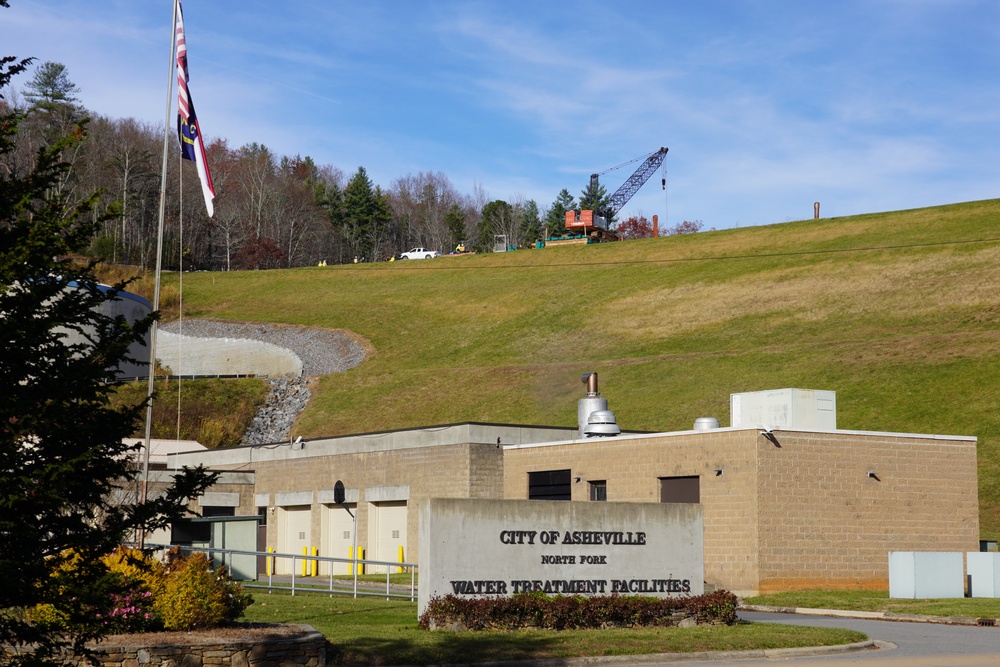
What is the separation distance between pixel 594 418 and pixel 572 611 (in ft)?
51.3

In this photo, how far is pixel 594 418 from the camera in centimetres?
3612

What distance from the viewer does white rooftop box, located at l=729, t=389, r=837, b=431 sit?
32.1 metres

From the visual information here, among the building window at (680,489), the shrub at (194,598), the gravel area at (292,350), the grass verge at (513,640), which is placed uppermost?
the gravel area at (292,350)

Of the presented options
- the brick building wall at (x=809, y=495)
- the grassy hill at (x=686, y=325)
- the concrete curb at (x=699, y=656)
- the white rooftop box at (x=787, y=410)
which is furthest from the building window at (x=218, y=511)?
the concrete curb at (x=699, y=656)

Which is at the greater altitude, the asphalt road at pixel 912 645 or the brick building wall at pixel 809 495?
the brick building wall at pixel 809 495

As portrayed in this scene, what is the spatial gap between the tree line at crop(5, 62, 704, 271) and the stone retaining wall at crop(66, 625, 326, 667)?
300 ft

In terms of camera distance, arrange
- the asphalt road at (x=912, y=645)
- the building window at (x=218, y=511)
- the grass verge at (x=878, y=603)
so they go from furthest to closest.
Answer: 1. the building window at (x=218, y=511)
2. the grass verge at (x=878, y=603)
3. the asphalt road at (x=912, y=645)

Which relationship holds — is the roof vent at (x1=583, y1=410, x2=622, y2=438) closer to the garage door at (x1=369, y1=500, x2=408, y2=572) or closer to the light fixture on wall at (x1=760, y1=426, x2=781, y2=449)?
the light fixture on wall at (x1=760, y1=426, x2=781, y2=449)

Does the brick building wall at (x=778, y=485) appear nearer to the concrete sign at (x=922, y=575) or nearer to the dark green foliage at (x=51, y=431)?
the concrete sign at (x=922, y=575)

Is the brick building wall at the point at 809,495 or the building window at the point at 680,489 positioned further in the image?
the building window at the point at 680,489

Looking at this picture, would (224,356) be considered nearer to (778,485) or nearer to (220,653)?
Result: (778,485)

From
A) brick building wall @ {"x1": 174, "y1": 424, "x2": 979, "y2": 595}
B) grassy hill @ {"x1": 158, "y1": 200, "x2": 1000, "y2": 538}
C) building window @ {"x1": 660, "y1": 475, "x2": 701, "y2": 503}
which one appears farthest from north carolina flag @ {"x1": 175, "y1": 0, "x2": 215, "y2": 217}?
grassy hill @ {"x1": 158, "y1": 200, "x2": 1000, "y2": 538}

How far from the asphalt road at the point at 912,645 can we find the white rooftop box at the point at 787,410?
8027 millimetres

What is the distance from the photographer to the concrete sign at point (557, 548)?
2048 centimetres
